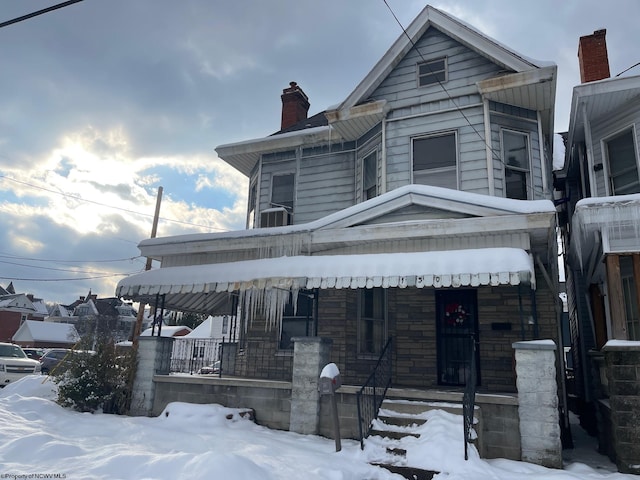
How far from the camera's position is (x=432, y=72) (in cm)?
1170

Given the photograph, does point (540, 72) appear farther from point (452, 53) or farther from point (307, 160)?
point (307, 160)

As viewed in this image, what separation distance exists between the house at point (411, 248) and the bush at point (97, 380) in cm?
90

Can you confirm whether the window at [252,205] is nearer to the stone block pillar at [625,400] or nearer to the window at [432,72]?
the window at [432,72]

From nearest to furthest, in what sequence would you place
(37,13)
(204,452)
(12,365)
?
(37,13) < (204,452) < (12,365)

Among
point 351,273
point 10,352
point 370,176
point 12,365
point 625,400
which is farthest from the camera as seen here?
point 10,352

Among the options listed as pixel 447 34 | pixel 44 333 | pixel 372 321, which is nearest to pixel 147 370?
pixel 372 321

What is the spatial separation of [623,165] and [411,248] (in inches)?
220

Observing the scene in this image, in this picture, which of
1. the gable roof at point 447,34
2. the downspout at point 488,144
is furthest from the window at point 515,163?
the gable roof at point 447,34

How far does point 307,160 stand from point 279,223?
203 cm

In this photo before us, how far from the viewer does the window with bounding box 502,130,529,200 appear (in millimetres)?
10633

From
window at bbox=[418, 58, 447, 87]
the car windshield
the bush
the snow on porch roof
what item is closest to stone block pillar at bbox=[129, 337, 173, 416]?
the bush

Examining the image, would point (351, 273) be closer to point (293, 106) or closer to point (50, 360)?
point (293, 106)

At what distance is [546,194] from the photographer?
10344mm

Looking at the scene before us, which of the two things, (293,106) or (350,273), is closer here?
(350,273)
